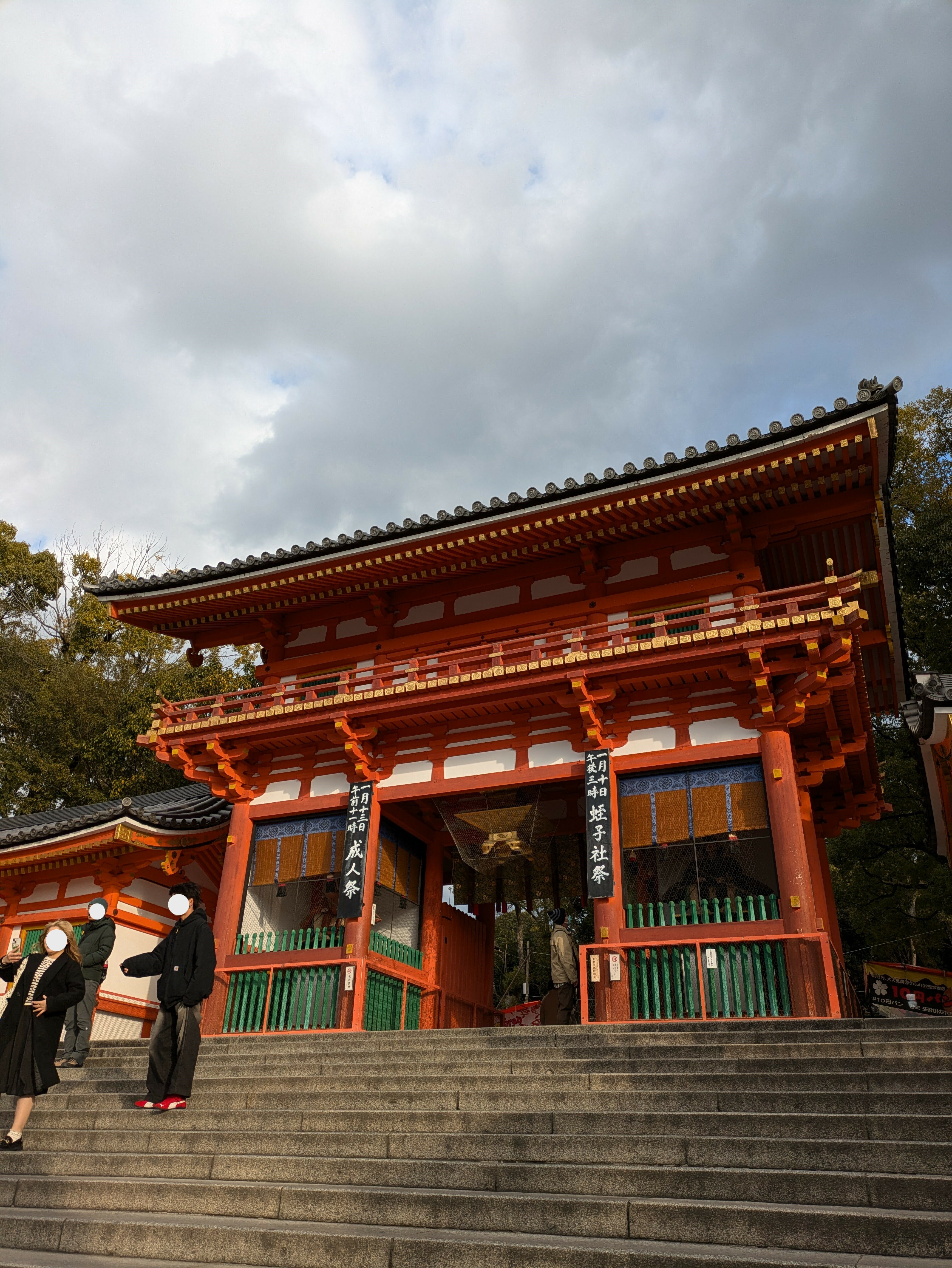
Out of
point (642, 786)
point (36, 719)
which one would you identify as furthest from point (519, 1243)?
point (36, 719)

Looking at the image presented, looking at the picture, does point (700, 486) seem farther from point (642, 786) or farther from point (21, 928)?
point (21, 928)

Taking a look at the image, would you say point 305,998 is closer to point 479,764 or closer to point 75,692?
point 479,764

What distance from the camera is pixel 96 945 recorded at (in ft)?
33.0

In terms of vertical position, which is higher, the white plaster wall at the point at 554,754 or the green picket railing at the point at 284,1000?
the white plaster wall at the point at 554,754

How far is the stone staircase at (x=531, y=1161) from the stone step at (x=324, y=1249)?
1cm

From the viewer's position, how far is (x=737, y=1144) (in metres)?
4.89

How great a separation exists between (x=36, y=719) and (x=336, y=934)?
18471 millimetres

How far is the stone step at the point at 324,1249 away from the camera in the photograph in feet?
12.0

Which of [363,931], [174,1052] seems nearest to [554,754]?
[363,931]

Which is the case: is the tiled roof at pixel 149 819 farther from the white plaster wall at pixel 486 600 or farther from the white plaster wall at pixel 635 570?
the white plaster wall at pixel 635 570

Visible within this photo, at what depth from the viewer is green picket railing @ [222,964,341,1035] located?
11.7m

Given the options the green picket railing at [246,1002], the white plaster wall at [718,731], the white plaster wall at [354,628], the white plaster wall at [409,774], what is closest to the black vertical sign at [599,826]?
the white plaster wall at [718,731]

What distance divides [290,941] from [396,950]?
61.5 inches

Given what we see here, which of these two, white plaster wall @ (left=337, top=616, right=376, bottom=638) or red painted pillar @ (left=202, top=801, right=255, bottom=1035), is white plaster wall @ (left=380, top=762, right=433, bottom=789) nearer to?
red painted pillar @ (left=202, top=801, right=255, bottom=1035)
